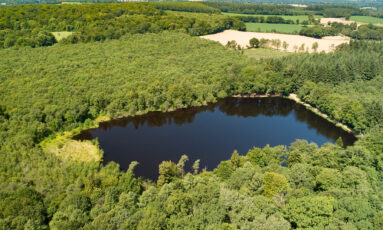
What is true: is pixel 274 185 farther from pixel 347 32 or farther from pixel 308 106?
pixel 347 32

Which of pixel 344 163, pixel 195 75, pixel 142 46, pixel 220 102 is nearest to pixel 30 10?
pixel 142 46

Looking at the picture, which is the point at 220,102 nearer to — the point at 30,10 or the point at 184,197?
the point at 184,197

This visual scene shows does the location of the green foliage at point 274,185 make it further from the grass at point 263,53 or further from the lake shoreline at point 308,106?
the grass at point 263,53

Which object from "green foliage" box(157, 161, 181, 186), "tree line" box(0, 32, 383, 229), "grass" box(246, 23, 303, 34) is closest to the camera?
"tree line" box(0, 32, 383, 229)

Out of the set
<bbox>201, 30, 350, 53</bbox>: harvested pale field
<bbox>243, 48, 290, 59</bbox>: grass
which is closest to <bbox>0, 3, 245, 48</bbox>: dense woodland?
<bbox>201, 30, 350, 53</bbox>: harvested pale field

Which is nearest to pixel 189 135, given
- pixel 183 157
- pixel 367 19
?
pixel 183 157

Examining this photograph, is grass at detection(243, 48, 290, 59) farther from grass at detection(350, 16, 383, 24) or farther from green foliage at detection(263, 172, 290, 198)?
grass at detection(350, 16, 383, 24)
